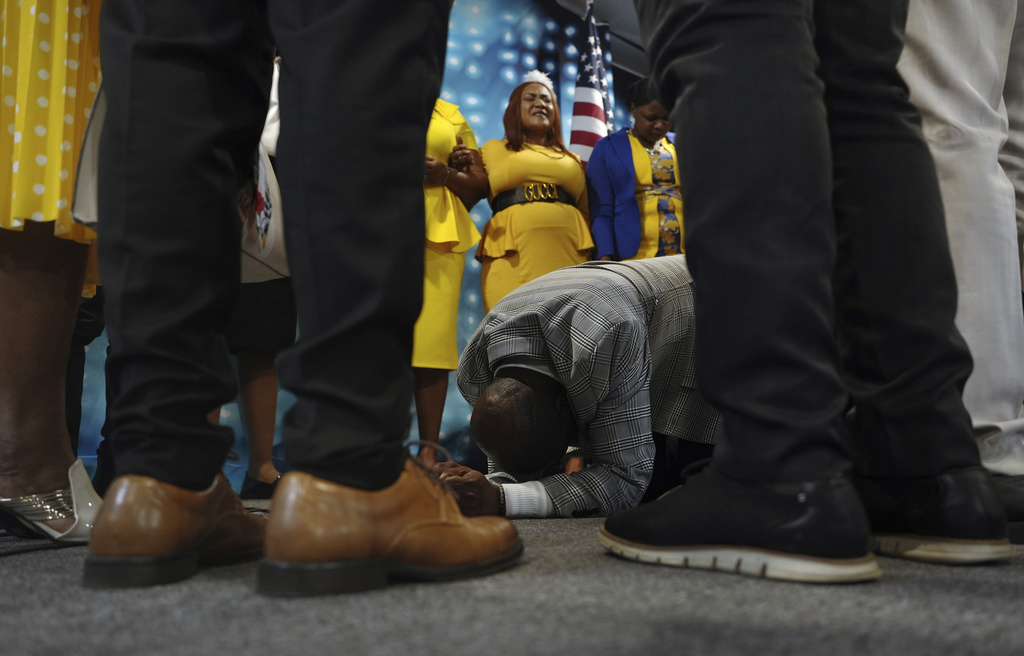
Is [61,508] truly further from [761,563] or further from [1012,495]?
[1012,495]

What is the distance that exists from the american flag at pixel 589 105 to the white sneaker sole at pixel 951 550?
2665 millimetres

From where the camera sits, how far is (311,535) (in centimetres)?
52

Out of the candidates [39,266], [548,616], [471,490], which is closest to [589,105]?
[471,490]

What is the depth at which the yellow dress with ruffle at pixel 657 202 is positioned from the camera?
2.55 metres

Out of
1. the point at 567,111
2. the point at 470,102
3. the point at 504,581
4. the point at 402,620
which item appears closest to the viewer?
the point at 402,620

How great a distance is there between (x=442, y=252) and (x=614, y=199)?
68 cm

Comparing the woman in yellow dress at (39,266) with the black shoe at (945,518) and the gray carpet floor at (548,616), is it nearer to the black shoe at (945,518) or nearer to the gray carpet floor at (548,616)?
the gray carpet floor at (548,616)

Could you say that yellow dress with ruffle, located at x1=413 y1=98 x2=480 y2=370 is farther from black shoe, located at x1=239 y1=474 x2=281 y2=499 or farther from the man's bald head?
the man's bald head

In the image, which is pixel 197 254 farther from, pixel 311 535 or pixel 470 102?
pixel 470 102

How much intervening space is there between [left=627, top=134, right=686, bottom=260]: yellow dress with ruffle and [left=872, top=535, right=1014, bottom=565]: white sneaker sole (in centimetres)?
188

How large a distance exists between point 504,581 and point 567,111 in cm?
335

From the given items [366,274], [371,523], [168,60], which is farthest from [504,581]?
[168,60]

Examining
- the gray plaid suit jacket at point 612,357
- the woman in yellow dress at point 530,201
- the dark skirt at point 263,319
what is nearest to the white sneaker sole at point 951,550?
the gray plaid suit jacket at point 612,357

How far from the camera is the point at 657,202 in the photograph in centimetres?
259
